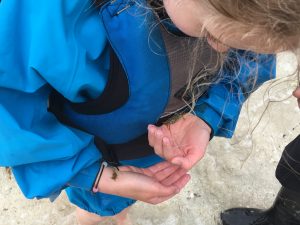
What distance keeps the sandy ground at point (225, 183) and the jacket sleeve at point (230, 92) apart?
1.31ft

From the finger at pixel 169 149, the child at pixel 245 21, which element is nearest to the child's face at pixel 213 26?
the child at pixel 245 21

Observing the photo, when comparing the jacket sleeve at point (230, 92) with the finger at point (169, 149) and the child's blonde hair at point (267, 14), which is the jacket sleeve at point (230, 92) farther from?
the child's blonde hair at point (267, 14)

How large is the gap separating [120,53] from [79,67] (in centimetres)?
10

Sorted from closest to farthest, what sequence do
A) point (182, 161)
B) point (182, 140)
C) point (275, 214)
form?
point (182, 161) → point (182, 140) → point (275, 214)

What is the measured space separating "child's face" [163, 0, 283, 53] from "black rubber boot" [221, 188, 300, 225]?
837 millimetres

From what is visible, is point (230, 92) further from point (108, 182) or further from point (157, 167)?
point (108, 182)

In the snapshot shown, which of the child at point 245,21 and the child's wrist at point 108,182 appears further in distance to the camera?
the child's wrist at point 108,182

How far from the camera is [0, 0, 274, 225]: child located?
89 centimetres

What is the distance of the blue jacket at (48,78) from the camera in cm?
88

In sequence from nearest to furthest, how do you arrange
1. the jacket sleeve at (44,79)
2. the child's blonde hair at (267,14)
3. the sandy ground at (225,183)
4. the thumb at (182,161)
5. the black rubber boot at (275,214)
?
the child's blonde hair at (267,14) → the jacket sleeve at (44,79) → the thumb at (182,161) → the black rubber boot at (275,214) → the sandy ground at (225,183)

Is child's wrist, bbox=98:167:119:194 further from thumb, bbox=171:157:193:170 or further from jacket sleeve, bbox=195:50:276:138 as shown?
jacket sleeve, bbox=195:50:276:138

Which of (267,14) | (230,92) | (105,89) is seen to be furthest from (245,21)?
(230,92)

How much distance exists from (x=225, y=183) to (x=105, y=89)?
1.06 metres

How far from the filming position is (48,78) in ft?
3.01
